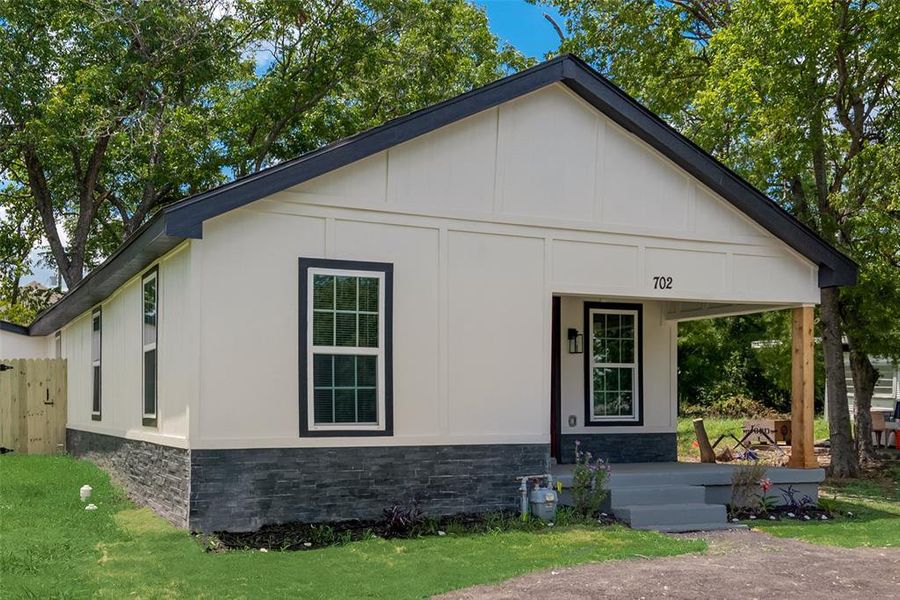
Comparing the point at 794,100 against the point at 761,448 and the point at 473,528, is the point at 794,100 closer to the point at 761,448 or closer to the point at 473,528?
the point at 761,448

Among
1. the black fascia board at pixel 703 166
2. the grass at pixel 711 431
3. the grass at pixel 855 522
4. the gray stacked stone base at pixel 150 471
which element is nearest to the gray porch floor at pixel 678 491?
the grass at pixel 855 522

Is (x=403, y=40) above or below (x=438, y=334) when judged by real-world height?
above

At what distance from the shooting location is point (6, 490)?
11531 mm

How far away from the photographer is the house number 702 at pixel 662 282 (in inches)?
463

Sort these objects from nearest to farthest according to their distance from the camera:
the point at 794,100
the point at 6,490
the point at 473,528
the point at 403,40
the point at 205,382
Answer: the point at 205,382 < the point at 473,528 < the point at 6,490 < the point at 794,100 < the point at 403,40

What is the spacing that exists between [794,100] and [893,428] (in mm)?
10746

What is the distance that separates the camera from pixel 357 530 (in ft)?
31.5

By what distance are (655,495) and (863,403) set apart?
32.1ft

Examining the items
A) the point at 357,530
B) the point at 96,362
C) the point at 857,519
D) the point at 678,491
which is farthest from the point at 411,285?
the point at 96,362

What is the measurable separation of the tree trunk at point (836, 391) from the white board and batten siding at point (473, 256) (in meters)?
4.60

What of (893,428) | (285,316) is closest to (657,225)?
(285,316)

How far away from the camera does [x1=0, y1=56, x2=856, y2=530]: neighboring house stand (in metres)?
9.41

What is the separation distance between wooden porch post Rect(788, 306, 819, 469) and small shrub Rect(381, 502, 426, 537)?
5.57m

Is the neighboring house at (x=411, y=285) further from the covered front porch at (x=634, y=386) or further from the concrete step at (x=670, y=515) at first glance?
the covered front porch at (x=634, y=386)
